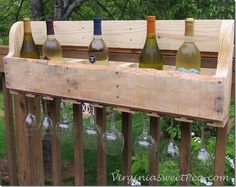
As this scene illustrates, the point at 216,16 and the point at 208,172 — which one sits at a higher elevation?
the point at 216,16

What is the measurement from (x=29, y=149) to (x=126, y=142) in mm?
480

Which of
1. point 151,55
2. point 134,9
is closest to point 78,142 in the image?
point 151,55

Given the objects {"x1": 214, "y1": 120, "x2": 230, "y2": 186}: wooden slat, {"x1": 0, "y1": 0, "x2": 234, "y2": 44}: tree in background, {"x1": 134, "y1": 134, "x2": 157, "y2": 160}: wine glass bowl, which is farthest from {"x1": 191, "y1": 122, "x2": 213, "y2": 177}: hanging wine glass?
{"x1": 0, "y1": 0, "x2": 234, "y2": 44}: tree in background

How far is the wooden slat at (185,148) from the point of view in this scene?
1.04 m

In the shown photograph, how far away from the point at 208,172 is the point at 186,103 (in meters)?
0.34

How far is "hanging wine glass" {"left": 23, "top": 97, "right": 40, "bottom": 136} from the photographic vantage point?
126 cm

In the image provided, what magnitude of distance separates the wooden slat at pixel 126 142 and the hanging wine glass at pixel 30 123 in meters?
0.34

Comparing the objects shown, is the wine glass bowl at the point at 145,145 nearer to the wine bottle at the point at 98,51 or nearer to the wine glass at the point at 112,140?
the wine glass at the point at 112,140

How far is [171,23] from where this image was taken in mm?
970

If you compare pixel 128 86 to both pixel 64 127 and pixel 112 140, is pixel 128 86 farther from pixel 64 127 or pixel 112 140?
pixel 64 127

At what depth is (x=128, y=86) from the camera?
36.1 inches

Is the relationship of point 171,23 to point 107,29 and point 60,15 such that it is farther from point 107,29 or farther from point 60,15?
point 60,15

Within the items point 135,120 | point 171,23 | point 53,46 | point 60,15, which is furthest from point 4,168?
point 171,23

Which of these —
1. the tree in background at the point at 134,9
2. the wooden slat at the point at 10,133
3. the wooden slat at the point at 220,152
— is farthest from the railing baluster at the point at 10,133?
the tree in background at the point at 134,9
